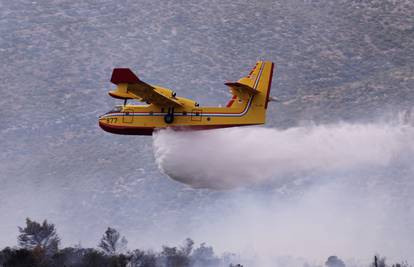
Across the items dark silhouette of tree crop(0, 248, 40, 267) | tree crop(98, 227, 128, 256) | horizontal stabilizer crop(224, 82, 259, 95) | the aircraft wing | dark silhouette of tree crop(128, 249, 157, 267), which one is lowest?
dark silhouette of tree crop(0, 248, 40, 267)

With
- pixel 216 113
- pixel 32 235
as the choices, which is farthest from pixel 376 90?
pixel 216 113

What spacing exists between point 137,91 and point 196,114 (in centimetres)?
325

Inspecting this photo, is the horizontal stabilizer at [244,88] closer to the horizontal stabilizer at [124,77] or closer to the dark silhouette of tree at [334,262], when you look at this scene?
the horizontal stabilizer at [124,77]

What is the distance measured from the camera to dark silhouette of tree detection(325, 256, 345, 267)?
323ft

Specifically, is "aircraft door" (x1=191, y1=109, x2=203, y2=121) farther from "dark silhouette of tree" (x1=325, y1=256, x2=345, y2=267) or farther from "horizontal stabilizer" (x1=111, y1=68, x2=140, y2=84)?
"dark silhouette of tree" (x1=325, y1=256, x2=345, y2=267)

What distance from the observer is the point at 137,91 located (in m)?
60.9

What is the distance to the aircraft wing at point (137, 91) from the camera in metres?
59.3

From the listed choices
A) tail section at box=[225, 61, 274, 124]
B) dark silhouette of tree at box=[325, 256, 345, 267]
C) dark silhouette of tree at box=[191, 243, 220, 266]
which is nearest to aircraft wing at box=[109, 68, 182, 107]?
tail section at box=[225, 61, 274, 124]

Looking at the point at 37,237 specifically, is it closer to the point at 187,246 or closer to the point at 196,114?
the point at 187,246

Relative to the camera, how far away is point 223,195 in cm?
12950

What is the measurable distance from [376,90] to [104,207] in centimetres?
3468

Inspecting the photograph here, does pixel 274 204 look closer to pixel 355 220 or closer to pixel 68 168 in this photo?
pixel 355 220

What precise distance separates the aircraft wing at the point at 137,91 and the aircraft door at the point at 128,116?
146 centimetres

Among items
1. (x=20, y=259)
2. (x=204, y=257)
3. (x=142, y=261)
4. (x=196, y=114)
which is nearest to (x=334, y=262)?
(x=204, y=257)
